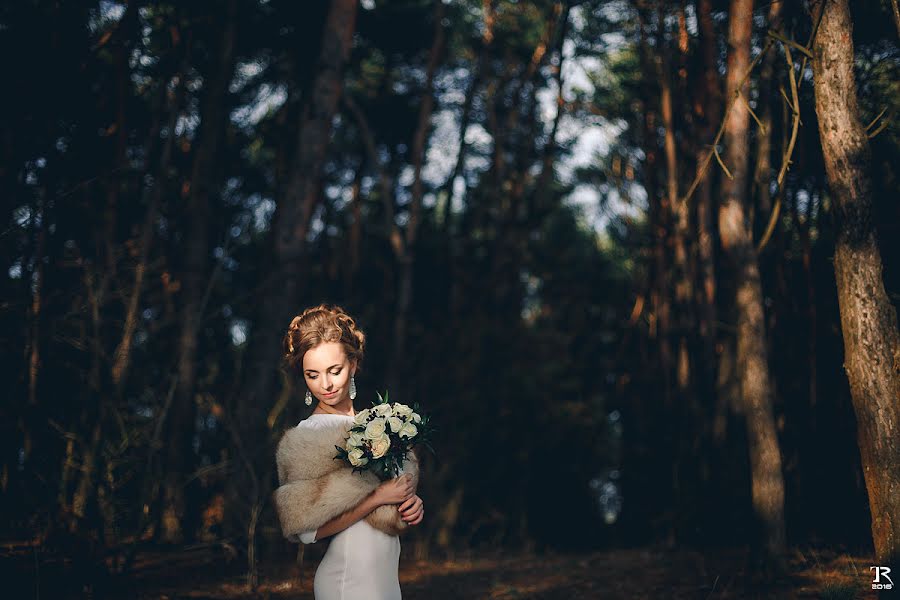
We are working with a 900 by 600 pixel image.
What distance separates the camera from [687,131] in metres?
14.6

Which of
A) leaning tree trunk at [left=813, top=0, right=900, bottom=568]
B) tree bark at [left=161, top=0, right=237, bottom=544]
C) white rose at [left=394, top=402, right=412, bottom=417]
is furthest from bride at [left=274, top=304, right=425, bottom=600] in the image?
tree bark at [left=161, top=0, right=237, bottom=544]

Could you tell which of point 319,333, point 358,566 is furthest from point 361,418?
point 358,566

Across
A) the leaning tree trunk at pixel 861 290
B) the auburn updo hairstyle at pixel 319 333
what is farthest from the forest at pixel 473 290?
the auburn updo hairstyle at pixel 319 333

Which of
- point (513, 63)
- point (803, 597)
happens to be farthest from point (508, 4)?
point (803, 597)

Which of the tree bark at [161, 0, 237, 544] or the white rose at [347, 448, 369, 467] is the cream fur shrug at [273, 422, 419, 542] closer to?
the white rose at [347, 448, 369, 467]

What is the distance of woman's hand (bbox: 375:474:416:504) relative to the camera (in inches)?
136

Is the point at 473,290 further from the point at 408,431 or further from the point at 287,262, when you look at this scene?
the point at 408,431

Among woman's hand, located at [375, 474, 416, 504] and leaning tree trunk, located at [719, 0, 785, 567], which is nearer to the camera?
Answer: woman's hand, located at [375, 474, 416, 504]

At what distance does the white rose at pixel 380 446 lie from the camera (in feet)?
10.9

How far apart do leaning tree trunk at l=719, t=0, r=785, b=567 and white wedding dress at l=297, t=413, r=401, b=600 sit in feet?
15.3

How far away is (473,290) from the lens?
16938 millimetres

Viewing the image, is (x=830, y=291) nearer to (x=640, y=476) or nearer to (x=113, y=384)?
(x=640, y=476)

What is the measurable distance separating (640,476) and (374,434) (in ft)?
41.5

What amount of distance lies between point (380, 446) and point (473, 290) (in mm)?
13667
